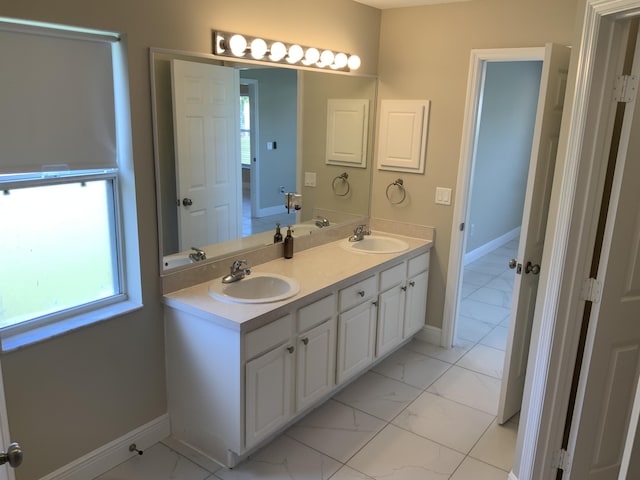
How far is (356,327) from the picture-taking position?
305 centimetres

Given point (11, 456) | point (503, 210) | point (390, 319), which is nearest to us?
point (11, 456)

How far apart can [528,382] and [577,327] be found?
37 cm

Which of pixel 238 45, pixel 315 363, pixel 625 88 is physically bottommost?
pixel 315 363

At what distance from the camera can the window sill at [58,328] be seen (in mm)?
2035

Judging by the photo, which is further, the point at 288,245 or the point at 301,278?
the point at 288,245

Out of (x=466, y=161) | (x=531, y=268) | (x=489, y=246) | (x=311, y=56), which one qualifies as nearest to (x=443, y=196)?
(x=466, y=161)

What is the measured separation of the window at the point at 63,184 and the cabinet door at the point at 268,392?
2.16 feet

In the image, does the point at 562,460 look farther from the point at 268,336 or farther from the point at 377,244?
the point at 377,244

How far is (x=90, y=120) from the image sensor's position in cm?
217

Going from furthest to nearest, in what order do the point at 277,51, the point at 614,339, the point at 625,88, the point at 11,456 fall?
the point at 277,51, the point at 614,339, the point at 625,88, the point at 11,456

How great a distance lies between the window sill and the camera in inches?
80.1

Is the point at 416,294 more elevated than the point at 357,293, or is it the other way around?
the point at 357,293

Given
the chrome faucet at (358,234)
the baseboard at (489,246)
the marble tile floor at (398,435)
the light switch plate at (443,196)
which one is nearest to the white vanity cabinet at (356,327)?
the marble tile floor at (398,435)

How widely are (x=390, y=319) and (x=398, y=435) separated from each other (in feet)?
2.67
